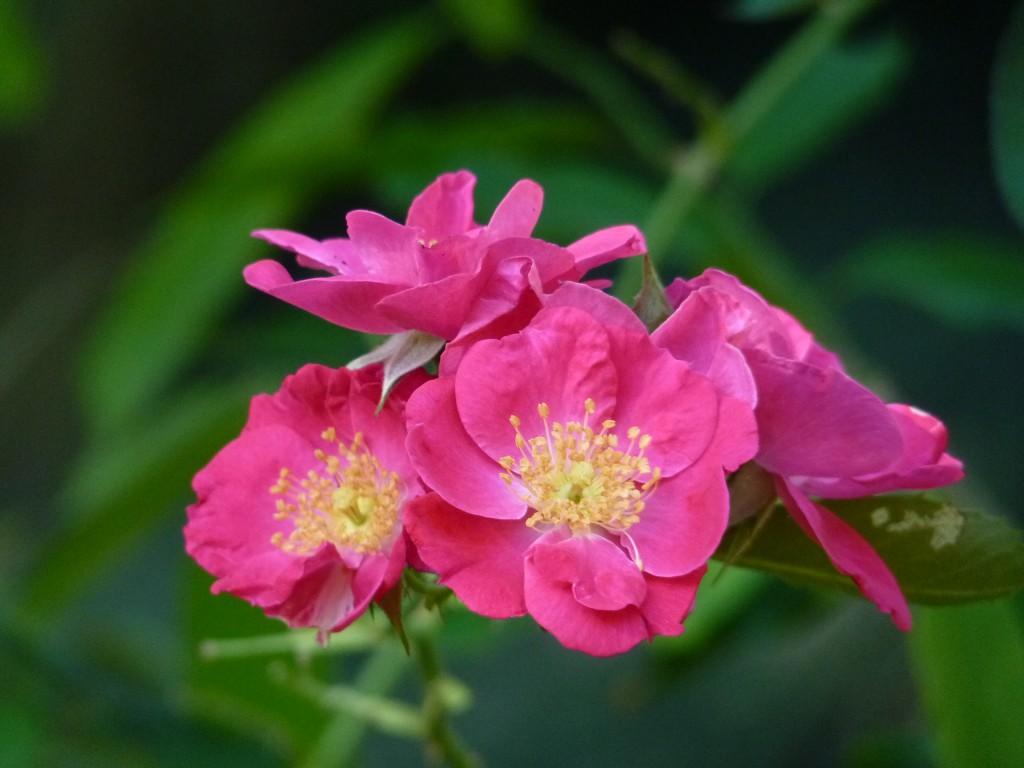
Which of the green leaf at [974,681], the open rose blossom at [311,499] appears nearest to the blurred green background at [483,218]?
the green leaf at [974,681]

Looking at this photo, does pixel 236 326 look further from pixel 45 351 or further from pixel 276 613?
→ pixel 276 613

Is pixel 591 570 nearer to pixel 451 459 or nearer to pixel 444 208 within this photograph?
pixel 451 459

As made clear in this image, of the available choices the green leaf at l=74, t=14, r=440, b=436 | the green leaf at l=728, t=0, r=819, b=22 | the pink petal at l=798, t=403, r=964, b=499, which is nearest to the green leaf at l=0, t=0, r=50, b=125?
the green leaf at l=74, t=14, r=440, b=436

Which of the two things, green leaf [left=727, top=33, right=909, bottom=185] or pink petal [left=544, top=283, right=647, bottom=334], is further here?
green leaf [left=727, top=33, right=909, bottom=185]

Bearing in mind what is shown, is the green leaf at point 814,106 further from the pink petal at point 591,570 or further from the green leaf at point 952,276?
the pink petal at point 591,570

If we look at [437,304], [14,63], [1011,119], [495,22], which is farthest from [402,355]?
[14,63]

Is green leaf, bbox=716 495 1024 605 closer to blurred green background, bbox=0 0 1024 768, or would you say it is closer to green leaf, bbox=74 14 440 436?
blurred green background, bbox=0 0 1024 768

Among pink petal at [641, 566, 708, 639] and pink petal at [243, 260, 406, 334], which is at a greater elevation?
pink petal at [243, 260, 406, 334]
